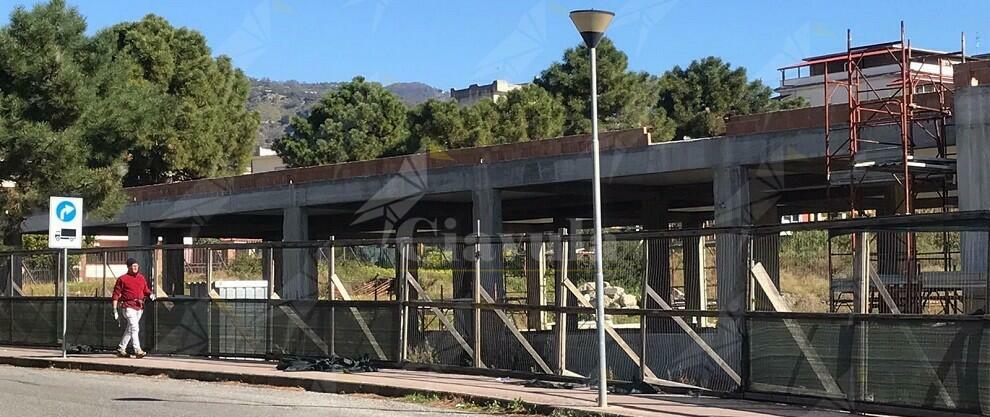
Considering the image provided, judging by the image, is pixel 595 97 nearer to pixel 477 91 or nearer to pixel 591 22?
pixel 591 22

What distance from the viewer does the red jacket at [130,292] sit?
20.6m

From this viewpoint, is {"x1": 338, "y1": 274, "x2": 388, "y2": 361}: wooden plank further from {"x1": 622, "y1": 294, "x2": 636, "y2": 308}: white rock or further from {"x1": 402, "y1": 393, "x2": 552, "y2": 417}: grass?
{"x1": 622, "y1": 294, "x2": 636, "y2": 308}: white rock

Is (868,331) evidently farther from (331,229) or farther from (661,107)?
(661,107)

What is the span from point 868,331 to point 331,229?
41630 millimetres

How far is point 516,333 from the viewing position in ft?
54.2

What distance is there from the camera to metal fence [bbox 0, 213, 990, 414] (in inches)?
460

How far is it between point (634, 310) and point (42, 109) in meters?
20.5

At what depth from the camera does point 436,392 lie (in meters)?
14.7

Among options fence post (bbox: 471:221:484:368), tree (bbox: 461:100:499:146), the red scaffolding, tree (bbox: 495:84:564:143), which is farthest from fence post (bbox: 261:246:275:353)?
tree (bbox: 461:100:499:146)

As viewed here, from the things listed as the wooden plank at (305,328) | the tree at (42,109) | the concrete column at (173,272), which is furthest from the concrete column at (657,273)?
the tree at (42,109)

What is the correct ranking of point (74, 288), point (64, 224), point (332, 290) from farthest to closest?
point (74, 288)
point (64, 224)
point (332, 290)

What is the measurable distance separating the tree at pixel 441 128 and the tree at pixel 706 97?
15977 mm

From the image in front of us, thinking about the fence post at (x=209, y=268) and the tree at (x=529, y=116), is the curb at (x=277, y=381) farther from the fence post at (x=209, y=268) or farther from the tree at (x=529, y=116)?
the tree at (x=529, y=116)

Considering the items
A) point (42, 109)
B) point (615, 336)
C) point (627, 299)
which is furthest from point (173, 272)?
point (615, 336)
